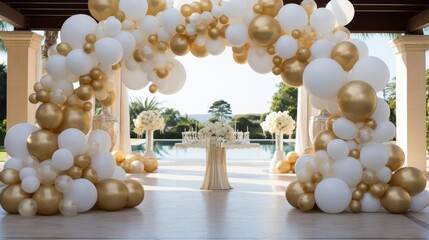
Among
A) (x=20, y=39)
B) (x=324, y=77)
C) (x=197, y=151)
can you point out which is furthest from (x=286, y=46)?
(x=197, y=151)

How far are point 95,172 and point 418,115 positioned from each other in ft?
24.7

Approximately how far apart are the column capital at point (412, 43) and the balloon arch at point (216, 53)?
15.8 feet

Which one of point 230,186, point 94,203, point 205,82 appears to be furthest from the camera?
point 205,82

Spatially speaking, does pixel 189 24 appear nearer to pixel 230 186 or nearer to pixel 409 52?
pixel 230 186

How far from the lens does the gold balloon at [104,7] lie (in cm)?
650

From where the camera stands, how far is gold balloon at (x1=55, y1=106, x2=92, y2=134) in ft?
20.4

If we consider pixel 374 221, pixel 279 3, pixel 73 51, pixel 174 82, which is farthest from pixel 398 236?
pixel 73 51

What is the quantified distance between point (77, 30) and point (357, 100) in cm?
333

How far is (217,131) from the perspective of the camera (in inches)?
332

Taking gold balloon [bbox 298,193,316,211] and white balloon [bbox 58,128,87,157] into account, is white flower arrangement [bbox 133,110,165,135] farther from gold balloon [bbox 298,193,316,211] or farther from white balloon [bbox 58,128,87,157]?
gold balloon [bbox 298,193,316,211]

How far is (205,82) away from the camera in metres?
34.7

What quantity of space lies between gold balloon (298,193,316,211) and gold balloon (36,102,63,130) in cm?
294

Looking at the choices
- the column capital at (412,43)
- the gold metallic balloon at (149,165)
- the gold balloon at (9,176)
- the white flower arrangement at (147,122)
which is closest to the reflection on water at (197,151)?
the white flower arrangement at (147,122)

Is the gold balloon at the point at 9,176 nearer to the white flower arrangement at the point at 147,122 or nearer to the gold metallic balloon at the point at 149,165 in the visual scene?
the gold metallic balloon at the point at 149,165
